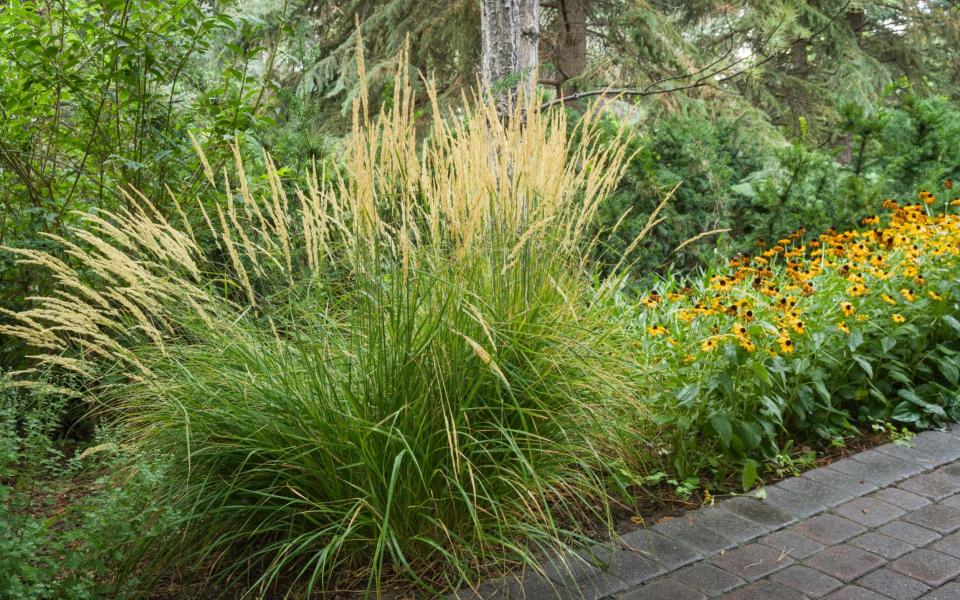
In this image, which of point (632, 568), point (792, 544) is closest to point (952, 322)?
point (792, 544)

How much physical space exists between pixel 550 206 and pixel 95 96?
Answer: 271 centimetres

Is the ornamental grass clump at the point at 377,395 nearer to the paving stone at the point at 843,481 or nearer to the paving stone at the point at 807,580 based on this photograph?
the paving stone at the point at 807,580

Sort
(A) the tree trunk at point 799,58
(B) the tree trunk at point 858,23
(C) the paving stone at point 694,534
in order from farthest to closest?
1. (A) the tree trunk at point 799,58
2. (B) the tree trunk at point 858,23
3. (C) the paving stone at point 694,534

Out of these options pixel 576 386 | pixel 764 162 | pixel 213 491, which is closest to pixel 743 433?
pixel 576 386

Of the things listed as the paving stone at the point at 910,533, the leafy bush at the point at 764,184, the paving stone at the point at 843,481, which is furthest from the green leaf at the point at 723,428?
the leafy bush at the point at 764,184

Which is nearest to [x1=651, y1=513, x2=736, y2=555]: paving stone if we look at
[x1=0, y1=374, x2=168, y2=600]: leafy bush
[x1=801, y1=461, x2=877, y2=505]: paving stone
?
[x1=801, y1=461, x2=877, y2=505]: paving stone

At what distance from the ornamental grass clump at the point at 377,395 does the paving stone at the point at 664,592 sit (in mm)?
346

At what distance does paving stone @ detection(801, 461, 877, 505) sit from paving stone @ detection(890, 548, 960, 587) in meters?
0.45

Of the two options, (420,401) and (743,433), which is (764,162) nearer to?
(743,433)

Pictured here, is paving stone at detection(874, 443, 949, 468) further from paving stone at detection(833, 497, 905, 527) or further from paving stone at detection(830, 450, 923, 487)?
paving stone at detection(833, 497, 905, 527)

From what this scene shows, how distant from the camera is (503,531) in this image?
9.05 ft

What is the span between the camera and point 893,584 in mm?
2586

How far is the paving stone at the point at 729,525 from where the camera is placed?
2908 millimetres

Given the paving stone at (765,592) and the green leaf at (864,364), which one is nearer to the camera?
the paving stone at (765,592)
